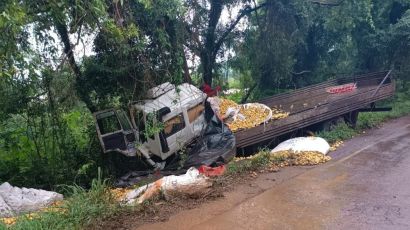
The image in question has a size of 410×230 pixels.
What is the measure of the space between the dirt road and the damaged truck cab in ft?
8.50

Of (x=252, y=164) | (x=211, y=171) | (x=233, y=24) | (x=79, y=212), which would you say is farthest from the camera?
(x=233, y=24)

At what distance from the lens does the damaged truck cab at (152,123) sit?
28.4 ft

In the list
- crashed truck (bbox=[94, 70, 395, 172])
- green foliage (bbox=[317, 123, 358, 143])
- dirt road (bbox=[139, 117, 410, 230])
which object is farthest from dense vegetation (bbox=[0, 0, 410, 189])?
green foliage (bbox=[317, 123, 358, 143])

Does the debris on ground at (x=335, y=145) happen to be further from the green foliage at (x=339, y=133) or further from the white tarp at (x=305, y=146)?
the white tarp at (x=305, y=146)

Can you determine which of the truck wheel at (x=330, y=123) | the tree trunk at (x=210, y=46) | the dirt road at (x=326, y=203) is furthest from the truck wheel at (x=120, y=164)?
the tree trunk at (x=210, y=46)

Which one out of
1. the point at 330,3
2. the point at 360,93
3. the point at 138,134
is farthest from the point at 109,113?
the point at 330,3

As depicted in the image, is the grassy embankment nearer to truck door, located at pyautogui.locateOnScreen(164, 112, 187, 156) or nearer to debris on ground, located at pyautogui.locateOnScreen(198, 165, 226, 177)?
debris on ground, located at pyautogui.locateOnScreen(198, 165, 226, 177)

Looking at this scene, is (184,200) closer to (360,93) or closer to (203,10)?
(360,93)

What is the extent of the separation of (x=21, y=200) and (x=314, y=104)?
7.99 meters

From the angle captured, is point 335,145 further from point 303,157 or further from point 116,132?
point 116,132

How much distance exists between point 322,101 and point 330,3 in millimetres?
4035

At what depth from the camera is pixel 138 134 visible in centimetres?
882

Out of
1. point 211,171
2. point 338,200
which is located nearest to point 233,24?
point 211,171

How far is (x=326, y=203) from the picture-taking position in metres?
5.78
